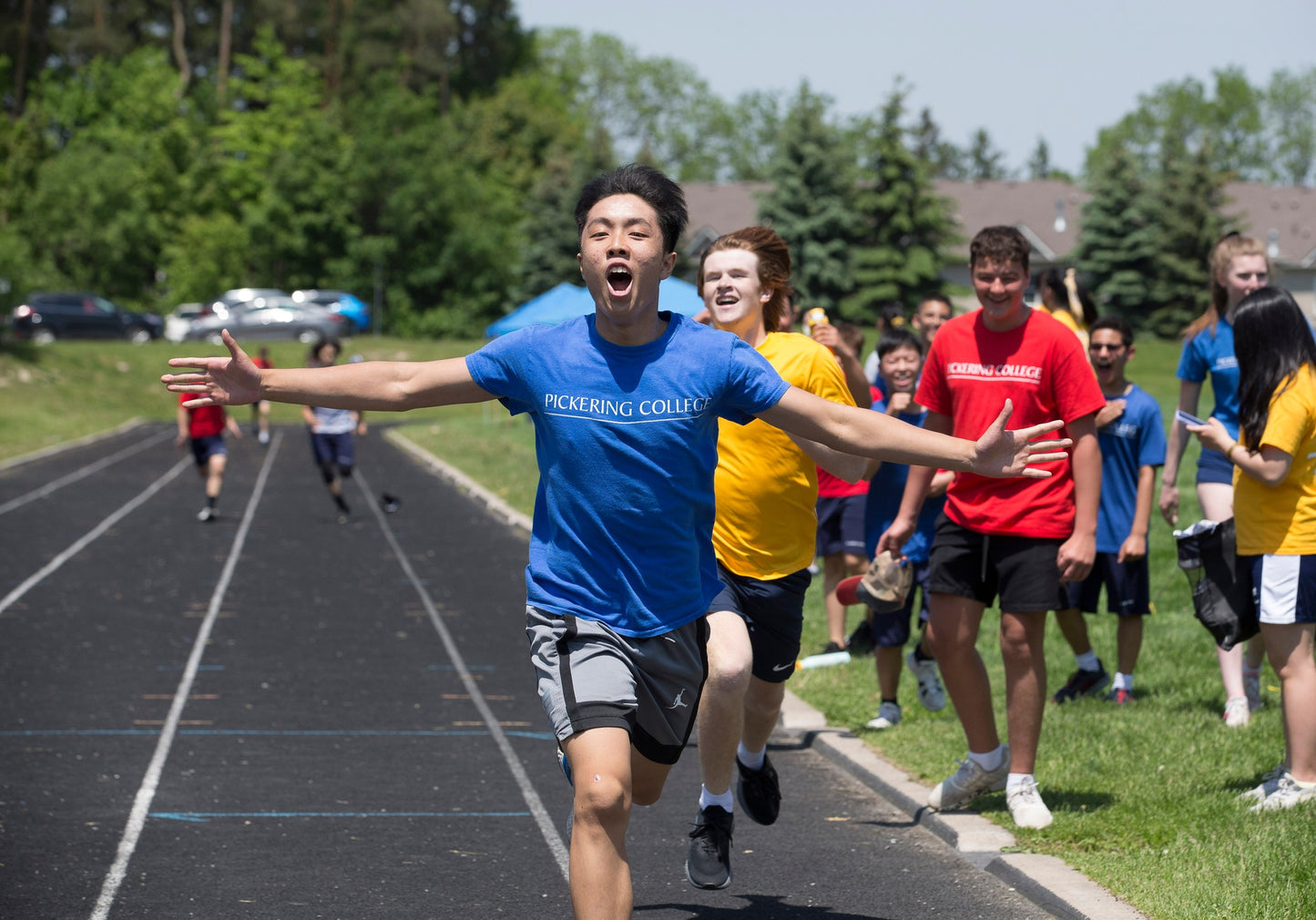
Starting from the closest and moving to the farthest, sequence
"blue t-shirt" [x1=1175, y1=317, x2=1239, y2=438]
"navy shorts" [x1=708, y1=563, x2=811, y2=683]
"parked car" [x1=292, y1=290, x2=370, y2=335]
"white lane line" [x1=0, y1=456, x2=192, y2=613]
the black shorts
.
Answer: "navy shorts" [x1=708, y1=563, x2=811, y2=683]
the black shorts
"blue t-shirt" [x1=1175, y1=317, x2=1239, y2=438]
"white lane line" [x1=0, y1=456, x2=192, y2=613]
"parked car" [x1=292, y1=290, x2=370, y2=335]

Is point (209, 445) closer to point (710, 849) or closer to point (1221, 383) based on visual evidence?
point (1221, 383)

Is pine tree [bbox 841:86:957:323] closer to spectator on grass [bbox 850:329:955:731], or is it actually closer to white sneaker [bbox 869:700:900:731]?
spectator on grass [bbox 850:329:955:731]

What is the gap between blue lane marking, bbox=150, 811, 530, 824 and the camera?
20.2 feet

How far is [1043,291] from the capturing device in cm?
965

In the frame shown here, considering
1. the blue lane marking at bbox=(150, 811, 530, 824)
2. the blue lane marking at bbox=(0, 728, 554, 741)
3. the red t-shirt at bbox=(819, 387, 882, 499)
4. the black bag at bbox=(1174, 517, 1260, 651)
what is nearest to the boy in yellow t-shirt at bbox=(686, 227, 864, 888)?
the blue lane marking at bbox=(150, 811, 530, 824)

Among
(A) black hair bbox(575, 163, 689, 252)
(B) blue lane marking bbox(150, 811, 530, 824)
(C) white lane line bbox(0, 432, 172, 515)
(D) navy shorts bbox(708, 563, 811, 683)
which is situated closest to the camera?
(A) black hair bbox(575, 163, 689, 252)

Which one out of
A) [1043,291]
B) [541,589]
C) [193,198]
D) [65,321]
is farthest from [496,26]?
[541,589]

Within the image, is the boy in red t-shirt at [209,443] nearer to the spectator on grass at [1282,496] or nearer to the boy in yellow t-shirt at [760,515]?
the boy in yellow t-shirt at [760,515]

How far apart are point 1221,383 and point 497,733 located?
13.2 ft

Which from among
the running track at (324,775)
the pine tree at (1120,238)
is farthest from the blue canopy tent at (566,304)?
the pine tree at (1120,238)

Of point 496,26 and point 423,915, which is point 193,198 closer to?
point 496,26

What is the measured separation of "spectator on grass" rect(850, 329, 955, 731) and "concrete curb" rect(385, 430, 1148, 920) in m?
0.37

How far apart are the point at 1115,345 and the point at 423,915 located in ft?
15.8

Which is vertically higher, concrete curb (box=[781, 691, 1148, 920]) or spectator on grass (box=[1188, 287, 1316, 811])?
spectator on grass (box=[1188, 287, 1316, 811])
